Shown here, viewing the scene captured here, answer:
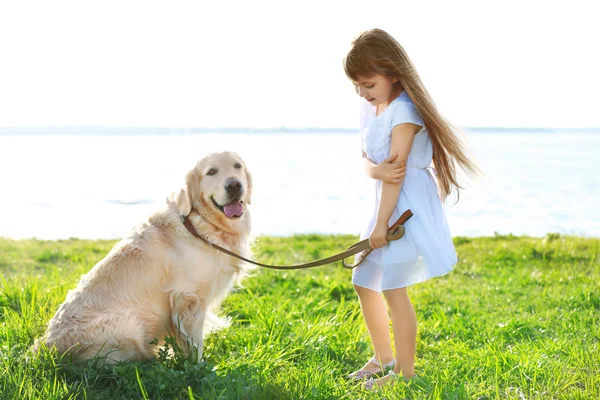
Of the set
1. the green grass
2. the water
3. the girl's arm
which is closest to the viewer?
the green grass

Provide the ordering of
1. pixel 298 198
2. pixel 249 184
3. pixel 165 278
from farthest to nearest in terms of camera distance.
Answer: pixel 298 198 → pixel 249 184 → pixel 165 278

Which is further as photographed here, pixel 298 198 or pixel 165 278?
pixel 298 198

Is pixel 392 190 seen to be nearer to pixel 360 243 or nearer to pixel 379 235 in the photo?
pixel 379 235

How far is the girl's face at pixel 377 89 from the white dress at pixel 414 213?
71mm

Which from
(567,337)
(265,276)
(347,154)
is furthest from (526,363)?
(347,154)

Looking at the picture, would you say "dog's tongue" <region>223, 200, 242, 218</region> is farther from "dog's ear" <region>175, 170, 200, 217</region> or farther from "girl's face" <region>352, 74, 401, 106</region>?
"girl's face" <region>352, 74, 401, 106</region>

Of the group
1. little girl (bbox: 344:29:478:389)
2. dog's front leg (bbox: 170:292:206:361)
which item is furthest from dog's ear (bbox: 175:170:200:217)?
little girl (bbox: 344:29:478:389)

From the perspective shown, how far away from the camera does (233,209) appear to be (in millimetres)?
3473

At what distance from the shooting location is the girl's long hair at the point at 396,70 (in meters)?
3.09

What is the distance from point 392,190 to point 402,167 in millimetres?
136

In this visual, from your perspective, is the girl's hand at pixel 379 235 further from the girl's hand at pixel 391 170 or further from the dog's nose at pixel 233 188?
the dog's nose at pixel 233 188

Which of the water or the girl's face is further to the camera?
the water

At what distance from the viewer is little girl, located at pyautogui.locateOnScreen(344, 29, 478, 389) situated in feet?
10.1

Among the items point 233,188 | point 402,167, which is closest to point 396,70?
point 402,167
